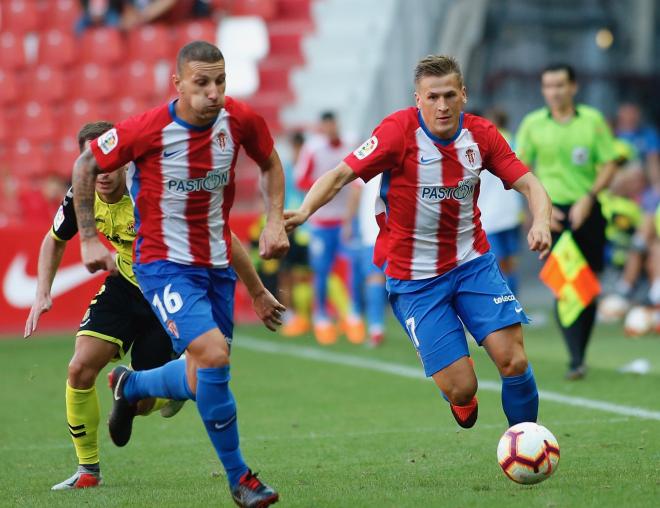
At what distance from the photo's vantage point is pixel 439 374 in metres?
6.23

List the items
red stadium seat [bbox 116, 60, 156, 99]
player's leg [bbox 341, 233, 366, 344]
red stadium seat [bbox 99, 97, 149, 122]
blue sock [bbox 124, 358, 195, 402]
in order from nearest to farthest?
blue sock [bbox 124, 358, 195, 402]
player's leg [bbox 341, 233, 366, 344]
red stadium seat [bbox 99, 97, 149, 122]
red stadium seat [bbox 116, 60, 156, 99]

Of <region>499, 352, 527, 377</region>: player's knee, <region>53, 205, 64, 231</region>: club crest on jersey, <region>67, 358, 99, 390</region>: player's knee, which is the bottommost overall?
<region>67, 358, 99, 390</region>: player's knee

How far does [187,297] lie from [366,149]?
1.17 meters

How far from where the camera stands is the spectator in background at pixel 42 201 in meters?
14.7

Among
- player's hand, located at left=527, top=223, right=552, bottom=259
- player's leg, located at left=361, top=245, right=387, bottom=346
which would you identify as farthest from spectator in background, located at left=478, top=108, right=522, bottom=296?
player's hand, located at left=527, top=223, right=552, bottom=259

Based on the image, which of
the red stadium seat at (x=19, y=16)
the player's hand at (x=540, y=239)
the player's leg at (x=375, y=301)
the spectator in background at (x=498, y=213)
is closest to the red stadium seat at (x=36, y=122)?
the red stadium seat at (x=19, y=16)

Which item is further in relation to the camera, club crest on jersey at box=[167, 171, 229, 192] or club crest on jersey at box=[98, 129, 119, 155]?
club crest on jersey at box=[167, 171, 229, 192]

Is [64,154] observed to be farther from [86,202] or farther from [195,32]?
[86,202]

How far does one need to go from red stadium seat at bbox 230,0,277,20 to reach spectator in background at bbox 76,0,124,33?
5.81ft

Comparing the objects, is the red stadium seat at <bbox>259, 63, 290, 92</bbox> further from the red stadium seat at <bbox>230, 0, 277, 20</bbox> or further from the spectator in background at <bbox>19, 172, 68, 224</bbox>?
the spectator in background at <bbox>19, 172, 68, 224</bbox>

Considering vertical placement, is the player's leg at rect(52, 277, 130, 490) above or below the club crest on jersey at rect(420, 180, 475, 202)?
below

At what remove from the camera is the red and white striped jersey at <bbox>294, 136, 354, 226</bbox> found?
12.9 meters

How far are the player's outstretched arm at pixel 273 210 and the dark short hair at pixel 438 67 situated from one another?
0.83 m

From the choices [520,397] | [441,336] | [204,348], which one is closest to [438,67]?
[441,336]
